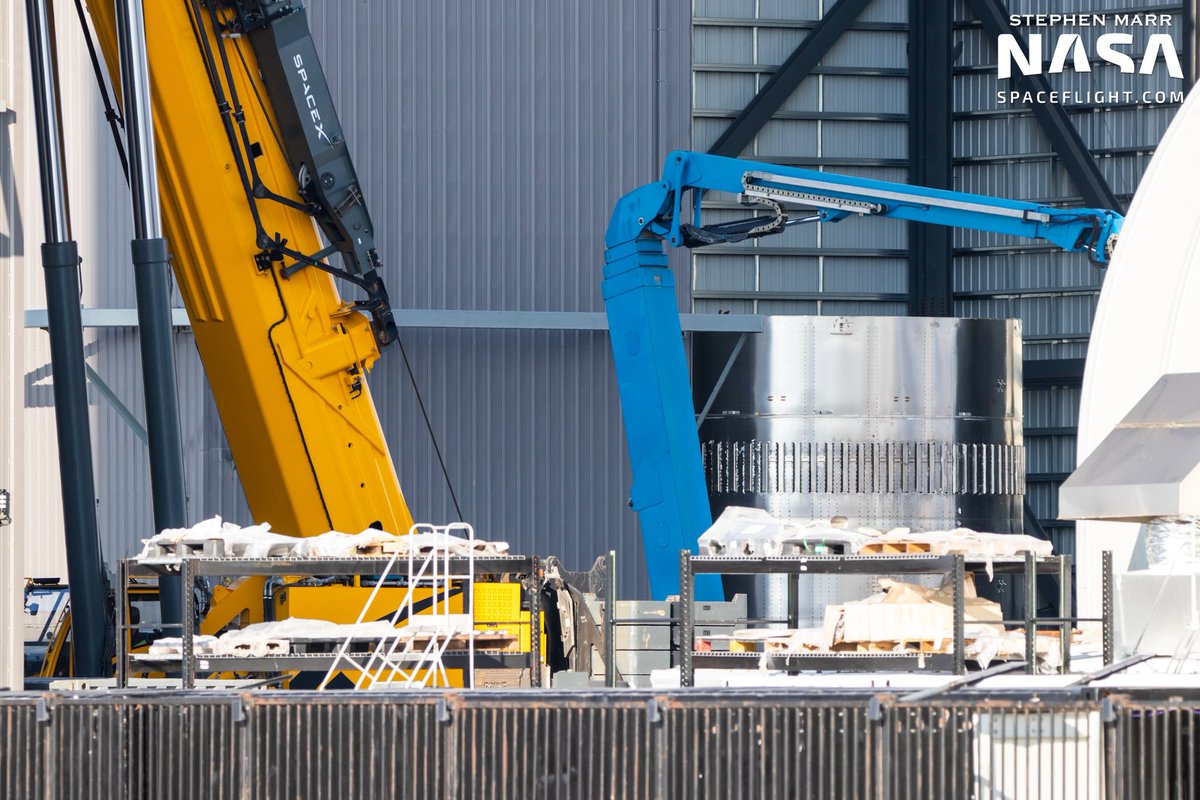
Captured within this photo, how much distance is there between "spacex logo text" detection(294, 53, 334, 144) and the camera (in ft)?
44.5

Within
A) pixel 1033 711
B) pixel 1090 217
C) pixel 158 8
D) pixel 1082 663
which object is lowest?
pixel 1082 663

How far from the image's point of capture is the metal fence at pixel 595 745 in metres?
6.79

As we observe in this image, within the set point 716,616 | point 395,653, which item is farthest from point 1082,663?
point 395,653

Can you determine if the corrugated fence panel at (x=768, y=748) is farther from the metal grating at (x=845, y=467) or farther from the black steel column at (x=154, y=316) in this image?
the metal grating at (x=845, y=467)

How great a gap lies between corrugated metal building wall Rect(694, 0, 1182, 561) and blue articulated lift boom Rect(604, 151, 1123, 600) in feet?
24.9

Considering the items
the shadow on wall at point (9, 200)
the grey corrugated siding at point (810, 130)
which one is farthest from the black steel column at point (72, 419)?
the grey corrugated siding at point (810, 130)

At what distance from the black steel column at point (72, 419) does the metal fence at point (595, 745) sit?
6031 millimetres

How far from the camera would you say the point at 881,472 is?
18406 mm

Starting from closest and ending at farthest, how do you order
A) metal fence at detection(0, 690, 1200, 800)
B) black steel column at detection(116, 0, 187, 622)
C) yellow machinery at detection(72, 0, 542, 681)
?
1. metal fence at detection(0, 690, 1200, 800)
2. black steel column at detection(116, 0, 187, 622)
3. yellow machinery at detection(72, 0, 542, 681)

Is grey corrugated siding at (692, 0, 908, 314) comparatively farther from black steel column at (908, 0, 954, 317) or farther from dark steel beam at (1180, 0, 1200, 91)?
A: dark steel beam at (1180, 0, 1200, 91)

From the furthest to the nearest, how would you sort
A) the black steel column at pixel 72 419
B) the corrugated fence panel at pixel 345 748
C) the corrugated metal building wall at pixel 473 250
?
the corrugated metal building wall at pixel 473 250 → the black steel column at pixel 72 419 → the corrugated fence panel at pixel 345 748

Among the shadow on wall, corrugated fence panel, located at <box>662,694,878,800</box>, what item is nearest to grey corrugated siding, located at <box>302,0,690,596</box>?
the shadow on wall

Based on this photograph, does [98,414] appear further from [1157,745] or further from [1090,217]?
[1157,745]

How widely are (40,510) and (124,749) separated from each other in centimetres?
1659
